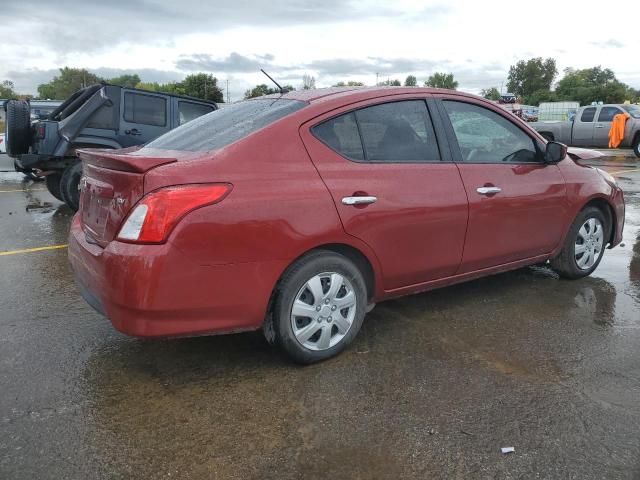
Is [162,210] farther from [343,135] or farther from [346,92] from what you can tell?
[346,92]

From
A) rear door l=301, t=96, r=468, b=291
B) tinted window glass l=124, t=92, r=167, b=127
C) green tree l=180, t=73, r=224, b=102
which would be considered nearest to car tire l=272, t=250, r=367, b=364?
rear door l=301, t=96, r=468, b=291

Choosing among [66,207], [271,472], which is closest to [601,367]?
[271,472]

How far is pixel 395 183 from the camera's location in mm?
3428

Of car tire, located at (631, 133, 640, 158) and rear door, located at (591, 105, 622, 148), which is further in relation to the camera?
rear door, located at (591, 105, 622, 148)

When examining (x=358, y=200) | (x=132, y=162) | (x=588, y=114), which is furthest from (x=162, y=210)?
(x=588, y=114)

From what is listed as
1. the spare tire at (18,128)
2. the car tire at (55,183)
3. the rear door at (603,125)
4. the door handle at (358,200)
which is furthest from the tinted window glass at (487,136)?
the rear door at (603,125)

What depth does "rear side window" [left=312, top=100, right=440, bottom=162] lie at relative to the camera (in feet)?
10.9

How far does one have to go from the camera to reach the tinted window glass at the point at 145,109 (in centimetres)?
875

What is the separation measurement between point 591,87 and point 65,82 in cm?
10230

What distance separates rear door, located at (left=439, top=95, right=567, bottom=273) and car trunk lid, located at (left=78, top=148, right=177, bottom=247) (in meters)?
2.05

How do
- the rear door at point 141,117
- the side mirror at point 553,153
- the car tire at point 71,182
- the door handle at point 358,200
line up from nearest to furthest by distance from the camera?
the door handle at point 358,200
the side mirror at point 553,153
the car tire at point 71,182
the rear door at point 141,117

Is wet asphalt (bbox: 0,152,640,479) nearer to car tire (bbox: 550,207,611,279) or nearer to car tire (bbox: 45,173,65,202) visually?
car tire (bbox: 550,207,611,279)

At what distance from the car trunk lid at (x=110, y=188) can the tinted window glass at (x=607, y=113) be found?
19.0m

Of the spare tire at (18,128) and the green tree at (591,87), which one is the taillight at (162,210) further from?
the green tree at (591,87)
